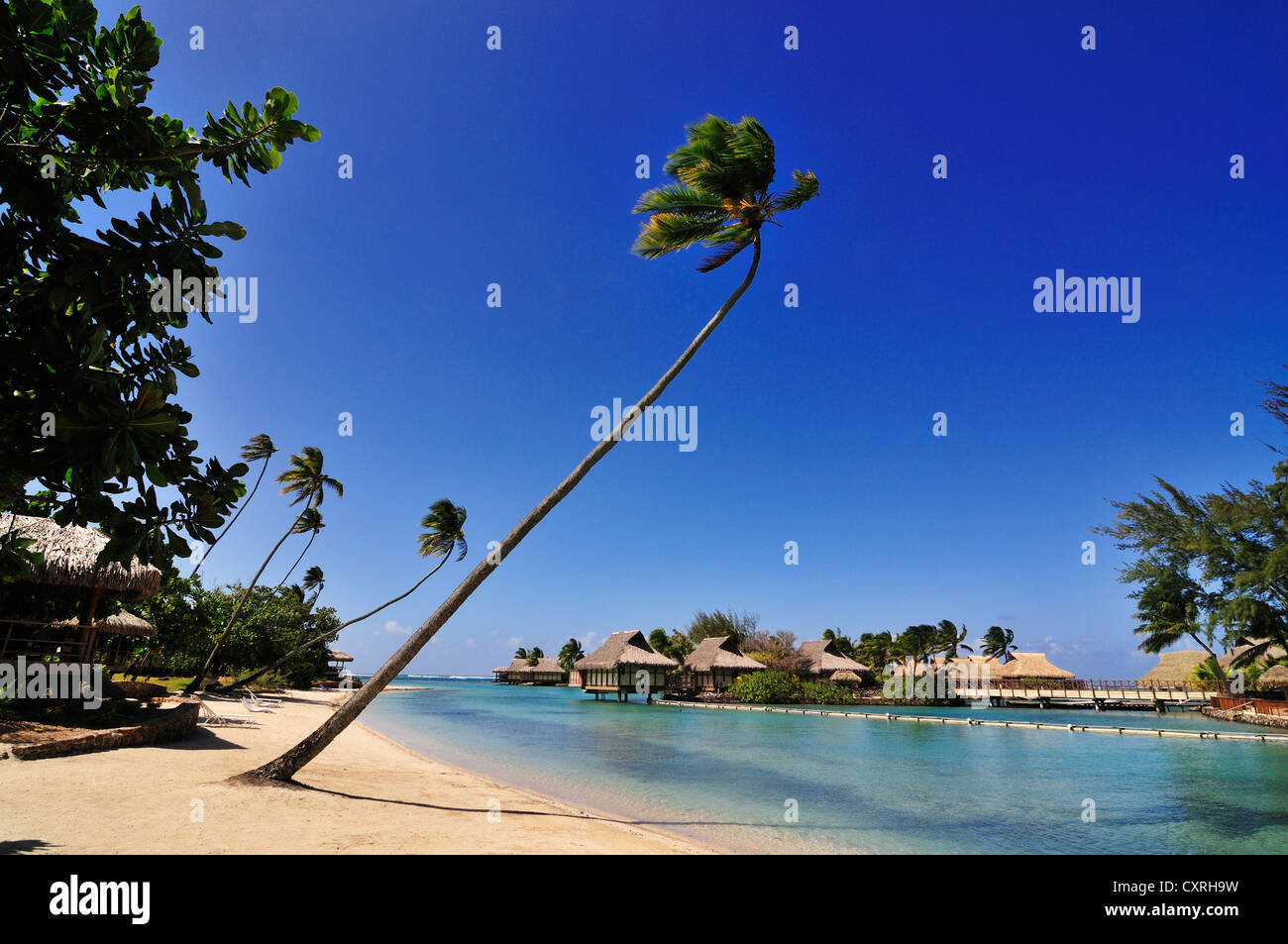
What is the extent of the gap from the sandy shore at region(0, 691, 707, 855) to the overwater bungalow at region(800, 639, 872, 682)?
4489 centimetres

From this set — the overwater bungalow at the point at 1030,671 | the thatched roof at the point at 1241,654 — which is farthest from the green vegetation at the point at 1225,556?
the overwater bungalow at the point at 1030,671

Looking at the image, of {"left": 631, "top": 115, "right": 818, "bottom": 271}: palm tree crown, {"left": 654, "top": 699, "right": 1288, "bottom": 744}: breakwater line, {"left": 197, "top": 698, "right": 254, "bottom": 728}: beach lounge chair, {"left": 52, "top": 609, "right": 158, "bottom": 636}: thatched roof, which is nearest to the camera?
{"left": 631, "top": 115, "right": 818, "bottom": 271}: palm tree crown

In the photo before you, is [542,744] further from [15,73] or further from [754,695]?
[754,695]

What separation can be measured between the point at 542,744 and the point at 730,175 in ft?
55.5

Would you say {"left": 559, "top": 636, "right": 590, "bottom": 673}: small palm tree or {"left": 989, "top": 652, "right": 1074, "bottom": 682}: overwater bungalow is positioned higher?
{"left": 989, "top": 652, "right": 1074, "bottom": 682}: overwater bungalow

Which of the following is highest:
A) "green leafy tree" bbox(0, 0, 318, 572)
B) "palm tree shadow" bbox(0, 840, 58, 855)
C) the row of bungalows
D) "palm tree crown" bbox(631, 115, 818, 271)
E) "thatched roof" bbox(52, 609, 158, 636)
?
"palm tree crown" bbox(631, 115, 818, 271)

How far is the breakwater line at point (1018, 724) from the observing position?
23.0 meters

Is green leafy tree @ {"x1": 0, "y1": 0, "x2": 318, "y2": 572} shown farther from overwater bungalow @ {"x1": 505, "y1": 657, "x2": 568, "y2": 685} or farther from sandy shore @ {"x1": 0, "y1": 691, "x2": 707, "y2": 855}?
overwater bungalow @ {"x1": 505, "y1": 657, "x2": 568, "y2": 685}

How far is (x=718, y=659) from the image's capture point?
4838cm

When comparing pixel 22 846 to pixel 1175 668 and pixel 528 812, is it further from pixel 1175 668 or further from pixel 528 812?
pixel 1175 668

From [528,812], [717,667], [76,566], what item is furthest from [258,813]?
[717,667]

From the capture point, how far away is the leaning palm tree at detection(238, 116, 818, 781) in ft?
30.0

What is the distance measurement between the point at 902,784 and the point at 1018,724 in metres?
19.9

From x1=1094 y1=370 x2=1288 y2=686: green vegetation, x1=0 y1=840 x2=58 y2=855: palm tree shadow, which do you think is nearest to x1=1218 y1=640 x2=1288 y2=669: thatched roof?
x1=1094 y1=370 x2=1288 y2=686: green vegetation
